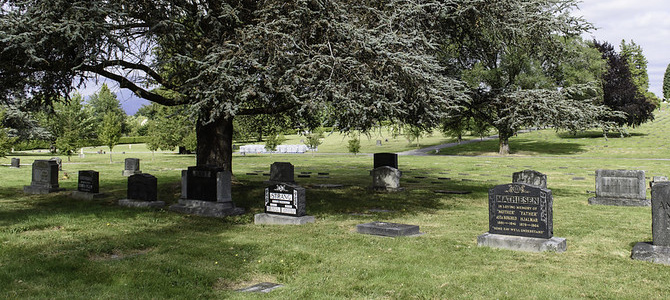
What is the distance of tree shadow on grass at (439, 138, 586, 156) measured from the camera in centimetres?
5016

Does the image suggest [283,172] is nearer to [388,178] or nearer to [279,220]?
[388,178]

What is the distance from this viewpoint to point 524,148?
5378 cm

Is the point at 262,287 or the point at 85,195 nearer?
the point at 262,287

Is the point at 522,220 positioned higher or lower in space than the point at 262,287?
higher

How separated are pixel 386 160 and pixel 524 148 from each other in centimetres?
3762

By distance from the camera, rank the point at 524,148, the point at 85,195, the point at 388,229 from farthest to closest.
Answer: the point at 524,148 → the point at 85,195 → the point at 388,229

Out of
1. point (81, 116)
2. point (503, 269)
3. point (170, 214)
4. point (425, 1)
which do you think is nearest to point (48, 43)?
point (170, 214)

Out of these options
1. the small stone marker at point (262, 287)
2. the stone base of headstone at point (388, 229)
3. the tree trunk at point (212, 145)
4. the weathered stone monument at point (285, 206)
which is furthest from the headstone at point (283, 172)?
the small stone marker at point (262, 287)

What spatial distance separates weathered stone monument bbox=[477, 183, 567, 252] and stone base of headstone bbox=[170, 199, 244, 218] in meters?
6.92

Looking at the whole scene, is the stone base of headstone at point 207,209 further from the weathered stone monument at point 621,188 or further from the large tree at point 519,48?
the weathered stone monument at point 621,188

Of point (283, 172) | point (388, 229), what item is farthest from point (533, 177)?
point (283, 172)

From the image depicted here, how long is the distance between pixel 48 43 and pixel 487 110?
1307cm

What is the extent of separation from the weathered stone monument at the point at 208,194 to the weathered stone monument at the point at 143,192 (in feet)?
3.46

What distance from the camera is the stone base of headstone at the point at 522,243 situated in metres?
9.11
